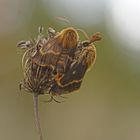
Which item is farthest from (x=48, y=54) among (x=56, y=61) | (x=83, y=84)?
(x=83, y=84)

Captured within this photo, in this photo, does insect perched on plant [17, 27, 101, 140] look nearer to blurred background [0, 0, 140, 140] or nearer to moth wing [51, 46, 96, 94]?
moth wing [51, 46, 96, 94]

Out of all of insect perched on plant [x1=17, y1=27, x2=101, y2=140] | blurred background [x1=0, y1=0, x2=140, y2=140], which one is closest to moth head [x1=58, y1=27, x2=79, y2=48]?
insect perched on plant [x1=17, y1=27, x2=101, y2=140]

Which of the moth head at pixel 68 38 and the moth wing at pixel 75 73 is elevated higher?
the moth head at pixel 68 38

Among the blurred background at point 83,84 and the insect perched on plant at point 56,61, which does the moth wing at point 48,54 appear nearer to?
the insect perched on plant at point 56,61

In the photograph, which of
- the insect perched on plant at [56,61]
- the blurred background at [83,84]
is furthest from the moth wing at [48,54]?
the blurred background at [83,84]

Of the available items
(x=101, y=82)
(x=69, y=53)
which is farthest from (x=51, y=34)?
(x=101, y=82)

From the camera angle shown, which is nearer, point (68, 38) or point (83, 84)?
point (68, 38)

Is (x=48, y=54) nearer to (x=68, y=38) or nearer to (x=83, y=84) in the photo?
(x=68, y=38)
